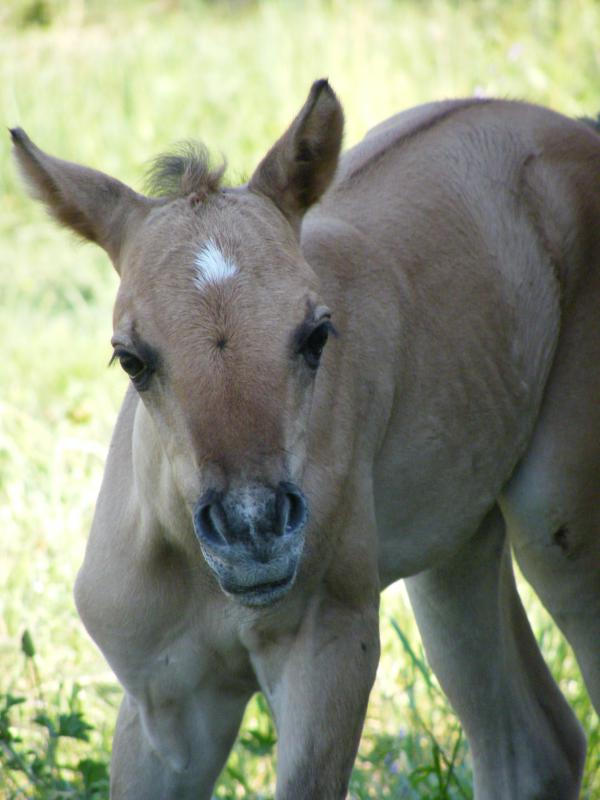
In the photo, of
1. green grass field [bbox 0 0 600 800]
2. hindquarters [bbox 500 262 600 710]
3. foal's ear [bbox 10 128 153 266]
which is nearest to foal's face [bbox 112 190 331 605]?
foal's ear [bbox 10 128 153 266]

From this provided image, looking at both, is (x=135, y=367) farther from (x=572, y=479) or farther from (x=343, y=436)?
(x=572, y=479)

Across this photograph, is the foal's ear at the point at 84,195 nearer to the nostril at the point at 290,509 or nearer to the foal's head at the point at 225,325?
the foal's head at the point at 225,325

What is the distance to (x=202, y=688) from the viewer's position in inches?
128

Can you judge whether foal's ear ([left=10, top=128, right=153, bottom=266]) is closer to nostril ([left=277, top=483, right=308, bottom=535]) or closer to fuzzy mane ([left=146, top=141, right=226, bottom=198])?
fuzzy mane ([left=146, top=141, right=226, bottom=198])

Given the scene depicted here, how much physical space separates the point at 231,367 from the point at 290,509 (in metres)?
0.31

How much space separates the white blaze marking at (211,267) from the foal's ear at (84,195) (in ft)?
1.06

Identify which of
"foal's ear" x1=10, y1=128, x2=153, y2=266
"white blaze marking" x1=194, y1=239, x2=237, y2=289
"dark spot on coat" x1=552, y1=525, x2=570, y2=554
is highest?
"foal's ear" x1=10, y1=128, x2=153, y2=266

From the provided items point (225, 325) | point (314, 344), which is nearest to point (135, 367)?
point (225, 325)

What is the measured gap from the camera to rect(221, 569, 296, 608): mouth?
2.63m

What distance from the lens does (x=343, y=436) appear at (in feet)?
10.4

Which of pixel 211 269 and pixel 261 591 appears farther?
pixel 211 269

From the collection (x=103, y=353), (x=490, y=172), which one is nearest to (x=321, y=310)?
(x=490, y=172)

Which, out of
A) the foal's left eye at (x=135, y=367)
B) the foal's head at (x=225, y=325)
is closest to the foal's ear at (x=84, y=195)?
the foal's head at (x=225, y=325)

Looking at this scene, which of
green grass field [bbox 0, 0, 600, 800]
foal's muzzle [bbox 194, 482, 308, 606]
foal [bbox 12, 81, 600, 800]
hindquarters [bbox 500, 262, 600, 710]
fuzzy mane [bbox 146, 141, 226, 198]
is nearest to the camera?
foal's muzzle [bbox 194, 482, 308, 606]
